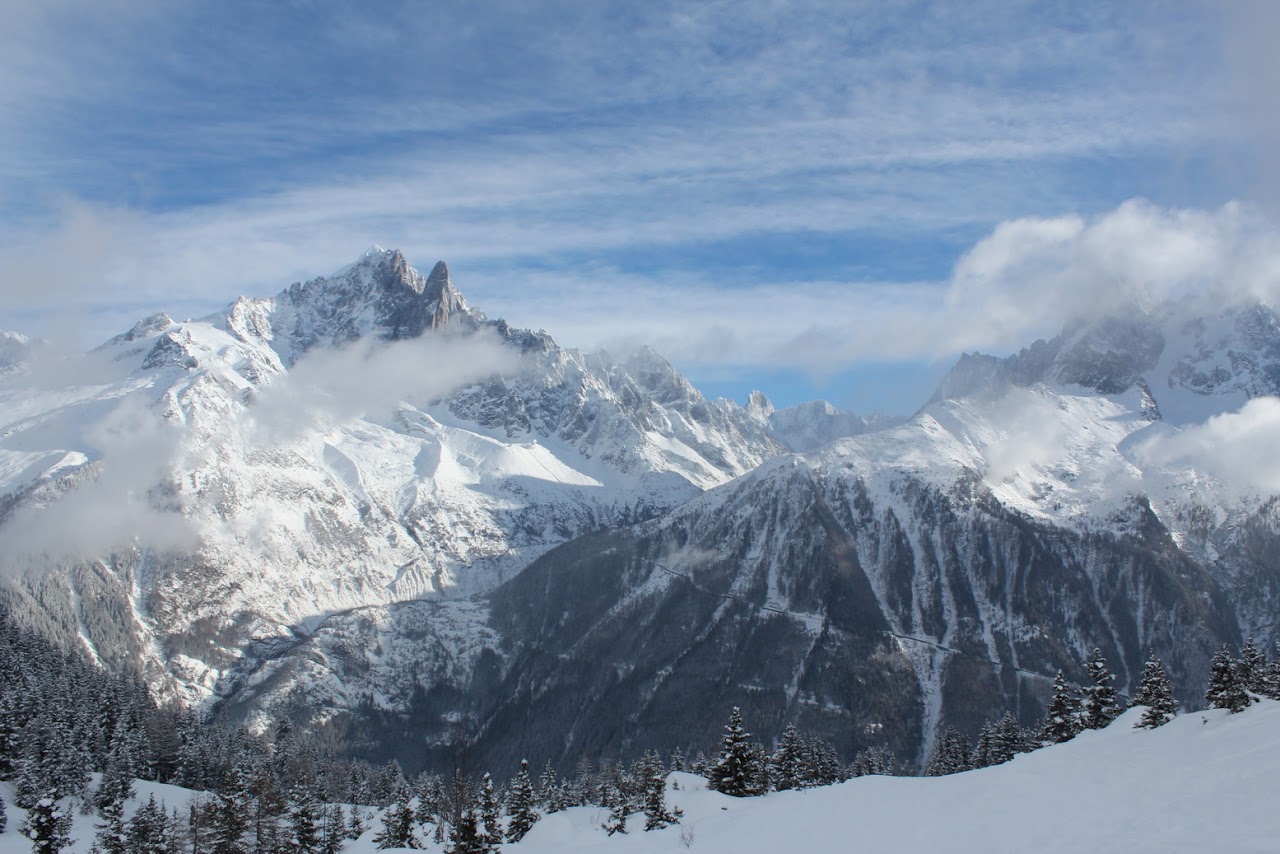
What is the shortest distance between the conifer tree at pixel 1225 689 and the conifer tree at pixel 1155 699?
9.98 ft

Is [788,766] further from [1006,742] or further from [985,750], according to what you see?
[1006,742]

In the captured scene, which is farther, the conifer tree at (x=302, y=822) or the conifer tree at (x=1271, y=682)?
the conifer tree at (x=302, y=822)

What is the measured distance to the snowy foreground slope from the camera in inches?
1345

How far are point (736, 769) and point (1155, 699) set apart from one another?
35599 mm

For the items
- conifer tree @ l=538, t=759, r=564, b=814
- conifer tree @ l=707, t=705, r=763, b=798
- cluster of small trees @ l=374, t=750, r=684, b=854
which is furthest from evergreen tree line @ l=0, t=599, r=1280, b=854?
conifer tree @ l=538, t=759, r=564, b=814

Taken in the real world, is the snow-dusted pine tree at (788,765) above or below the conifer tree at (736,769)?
below

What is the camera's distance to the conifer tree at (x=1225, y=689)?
193 ft

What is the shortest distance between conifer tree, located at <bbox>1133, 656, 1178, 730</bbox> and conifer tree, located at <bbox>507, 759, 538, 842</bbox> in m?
50.0

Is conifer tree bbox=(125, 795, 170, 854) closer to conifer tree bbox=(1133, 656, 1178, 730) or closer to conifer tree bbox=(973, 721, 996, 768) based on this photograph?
conifer tree bbox=(1133, 656, 1178, 730)

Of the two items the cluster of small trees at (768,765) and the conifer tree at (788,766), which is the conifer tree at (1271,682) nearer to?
the cluster of small trees at (768,765)

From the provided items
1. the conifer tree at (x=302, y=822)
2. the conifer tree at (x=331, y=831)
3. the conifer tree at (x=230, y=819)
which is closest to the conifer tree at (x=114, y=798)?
the conifer tree at (x=230, y=819)

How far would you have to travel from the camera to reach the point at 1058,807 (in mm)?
40750

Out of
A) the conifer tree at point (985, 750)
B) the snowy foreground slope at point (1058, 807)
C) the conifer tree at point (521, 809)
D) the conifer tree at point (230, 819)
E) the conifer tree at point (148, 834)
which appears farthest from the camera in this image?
the conifer tree at point (985, 750)

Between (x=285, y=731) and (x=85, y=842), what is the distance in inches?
2701
